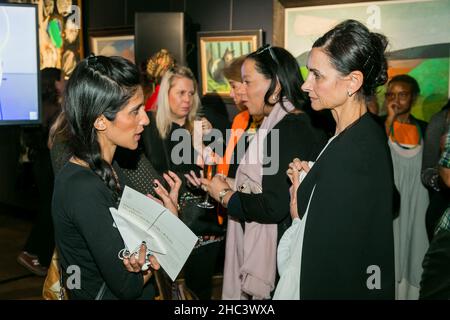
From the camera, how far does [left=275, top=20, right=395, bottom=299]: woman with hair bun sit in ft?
5.08

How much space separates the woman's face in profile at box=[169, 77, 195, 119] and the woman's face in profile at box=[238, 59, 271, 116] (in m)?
1.03

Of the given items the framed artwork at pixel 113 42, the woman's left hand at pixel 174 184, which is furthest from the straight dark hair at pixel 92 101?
the framed artwork at pixel 113 42

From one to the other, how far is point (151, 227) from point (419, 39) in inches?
112

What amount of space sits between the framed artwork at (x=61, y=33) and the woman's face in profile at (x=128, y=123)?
4.83 m

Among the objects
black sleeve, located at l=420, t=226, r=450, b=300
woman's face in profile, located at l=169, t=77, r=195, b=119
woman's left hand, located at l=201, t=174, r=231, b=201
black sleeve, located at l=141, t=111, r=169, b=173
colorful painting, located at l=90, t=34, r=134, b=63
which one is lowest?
black sleeve, located at l=420, t=226, r=450, b=300

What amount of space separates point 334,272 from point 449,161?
0.82 metres

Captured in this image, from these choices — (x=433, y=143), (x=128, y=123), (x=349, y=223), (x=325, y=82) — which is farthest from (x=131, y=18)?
(x=349, y=223)

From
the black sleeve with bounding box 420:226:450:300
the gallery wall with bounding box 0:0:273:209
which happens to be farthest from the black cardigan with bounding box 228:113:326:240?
the gallery wall with bounding box 0:0:273:209

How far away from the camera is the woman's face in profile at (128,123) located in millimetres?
1703

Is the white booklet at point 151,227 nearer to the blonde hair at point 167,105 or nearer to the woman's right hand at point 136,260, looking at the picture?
the woman's right hand at point 136,260

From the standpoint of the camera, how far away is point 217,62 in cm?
458

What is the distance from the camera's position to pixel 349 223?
1541 mm

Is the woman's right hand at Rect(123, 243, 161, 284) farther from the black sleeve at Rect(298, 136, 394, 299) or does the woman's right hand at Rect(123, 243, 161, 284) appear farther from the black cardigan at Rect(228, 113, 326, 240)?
the black cardigan at Rect(228, 113, 326, 240)
